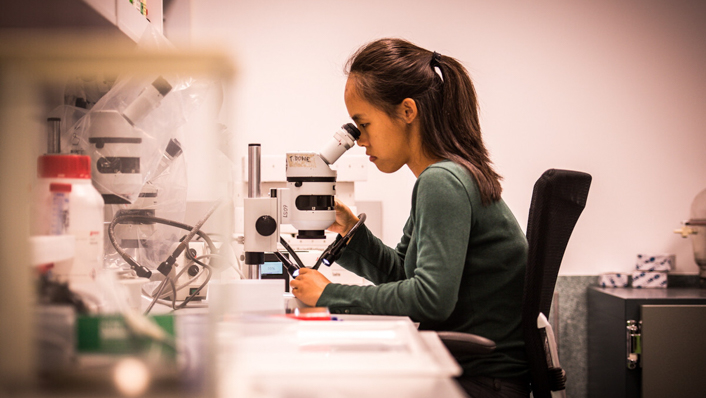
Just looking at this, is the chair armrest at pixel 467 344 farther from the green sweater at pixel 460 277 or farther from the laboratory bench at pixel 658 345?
the laboratory bench at pixel 658 345

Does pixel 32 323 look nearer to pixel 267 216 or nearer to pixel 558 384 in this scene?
pixel 267 216

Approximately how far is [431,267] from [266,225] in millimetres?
384

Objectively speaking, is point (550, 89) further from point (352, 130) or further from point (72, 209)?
point (72, 209)

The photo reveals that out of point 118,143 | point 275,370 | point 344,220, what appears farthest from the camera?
point 344,220

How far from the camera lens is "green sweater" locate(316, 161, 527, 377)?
97cm

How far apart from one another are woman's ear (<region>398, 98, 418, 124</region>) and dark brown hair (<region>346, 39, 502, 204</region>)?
1 cm

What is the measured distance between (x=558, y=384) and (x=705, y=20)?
8.06 ft

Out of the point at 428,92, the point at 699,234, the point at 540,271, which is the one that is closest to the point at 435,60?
the point at 428,92

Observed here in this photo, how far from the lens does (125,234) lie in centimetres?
111

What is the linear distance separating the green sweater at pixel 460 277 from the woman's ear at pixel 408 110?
0.54 feet

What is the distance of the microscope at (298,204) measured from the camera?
1130 mm

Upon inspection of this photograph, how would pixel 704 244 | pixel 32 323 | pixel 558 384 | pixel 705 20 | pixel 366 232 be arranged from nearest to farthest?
pixel 32 323 → pixel 558 384 → pixel 366 232 → pixel 704 244 → pixel 705 20

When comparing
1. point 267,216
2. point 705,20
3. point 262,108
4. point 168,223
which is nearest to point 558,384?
point 267,216

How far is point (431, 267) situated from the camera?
3.16 feet
